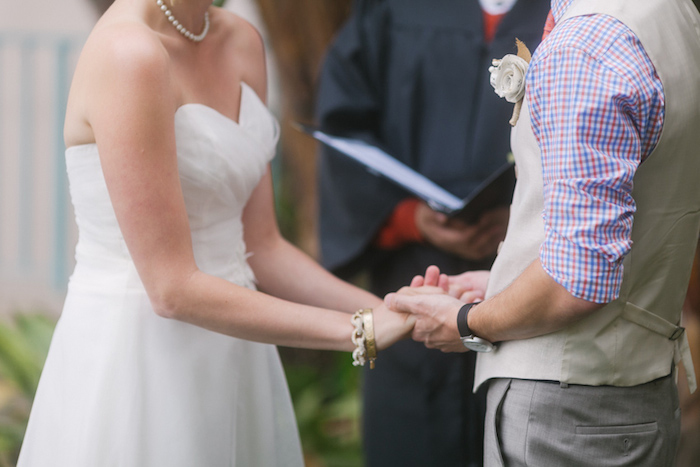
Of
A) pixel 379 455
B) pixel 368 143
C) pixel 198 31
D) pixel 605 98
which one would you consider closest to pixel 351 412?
pixel 379 455

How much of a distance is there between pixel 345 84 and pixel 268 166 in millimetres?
723

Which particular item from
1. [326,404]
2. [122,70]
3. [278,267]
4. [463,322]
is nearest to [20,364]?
[326,404]

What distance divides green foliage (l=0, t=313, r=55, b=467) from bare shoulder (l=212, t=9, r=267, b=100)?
Answer: 2004 mm

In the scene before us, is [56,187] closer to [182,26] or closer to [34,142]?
[34,142]

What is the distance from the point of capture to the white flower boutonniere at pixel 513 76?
1227 mm

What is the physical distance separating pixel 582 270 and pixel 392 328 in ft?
1.65

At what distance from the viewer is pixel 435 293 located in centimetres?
156

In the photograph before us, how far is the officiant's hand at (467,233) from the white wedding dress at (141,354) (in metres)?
0.75

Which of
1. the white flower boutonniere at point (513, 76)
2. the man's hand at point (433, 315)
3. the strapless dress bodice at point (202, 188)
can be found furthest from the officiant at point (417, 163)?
the white flower boutonniere at point (513, 76)

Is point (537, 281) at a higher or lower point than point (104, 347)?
higher

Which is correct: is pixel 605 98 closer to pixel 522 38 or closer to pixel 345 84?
pixel 522 38

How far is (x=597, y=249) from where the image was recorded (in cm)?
109

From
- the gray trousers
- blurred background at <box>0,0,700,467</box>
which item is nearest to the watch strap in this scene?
the gray trousers

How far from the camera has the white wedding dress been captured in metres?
1.45
